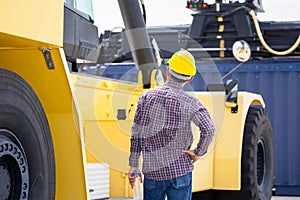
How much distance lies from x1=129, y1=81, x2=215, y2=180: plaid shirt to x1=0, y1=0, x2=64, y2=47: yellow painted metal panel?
1646 millimetres

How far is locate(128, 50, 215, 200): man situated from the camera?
440 centimetres

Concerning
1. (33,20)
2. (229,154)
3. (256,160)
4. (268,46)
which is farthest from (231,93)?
(268,46)

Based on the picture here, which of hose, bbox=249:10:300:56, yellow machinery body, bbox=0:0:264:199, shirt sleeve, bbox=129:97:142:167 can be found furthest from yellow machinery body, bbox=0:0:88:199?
hose, bbox=249:10:300:56

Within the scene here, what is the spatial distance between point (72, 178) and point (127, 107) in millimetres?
1910

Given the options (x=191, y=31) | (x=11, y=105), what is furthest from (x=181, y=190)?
(x=191, y=31)

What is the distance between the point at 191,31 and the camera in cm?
1180

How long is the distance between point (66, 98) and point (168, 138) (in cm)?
148

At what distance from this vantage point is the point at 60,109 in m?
3.09

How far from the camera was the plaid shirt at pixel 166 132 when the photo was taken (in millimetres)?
4398

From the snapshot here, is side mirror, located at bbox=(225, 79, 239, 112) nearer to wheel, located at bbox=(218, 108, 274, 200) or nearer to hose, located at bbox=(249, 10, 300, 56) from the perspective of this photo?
wheel, located at bbox=(218, 108, 274, 200)

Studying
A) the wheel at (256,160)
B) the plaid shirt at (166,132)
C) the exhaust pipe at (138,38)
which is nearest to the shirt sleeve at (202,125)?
the plaid shirt at (166,132)

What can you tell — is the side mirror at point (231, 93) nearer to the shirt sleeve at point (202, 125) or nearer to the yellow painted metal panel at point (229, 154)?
the yellow painted metal panel at point (229, 154)

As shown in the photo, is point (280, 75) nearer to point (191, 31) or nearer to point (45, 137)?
point (191, 31)

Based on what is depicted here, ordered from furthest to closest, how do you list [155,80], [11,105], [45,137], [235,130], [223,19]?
[223,19] → [235,130] → [155,80] → [45,137] → [11,105]
